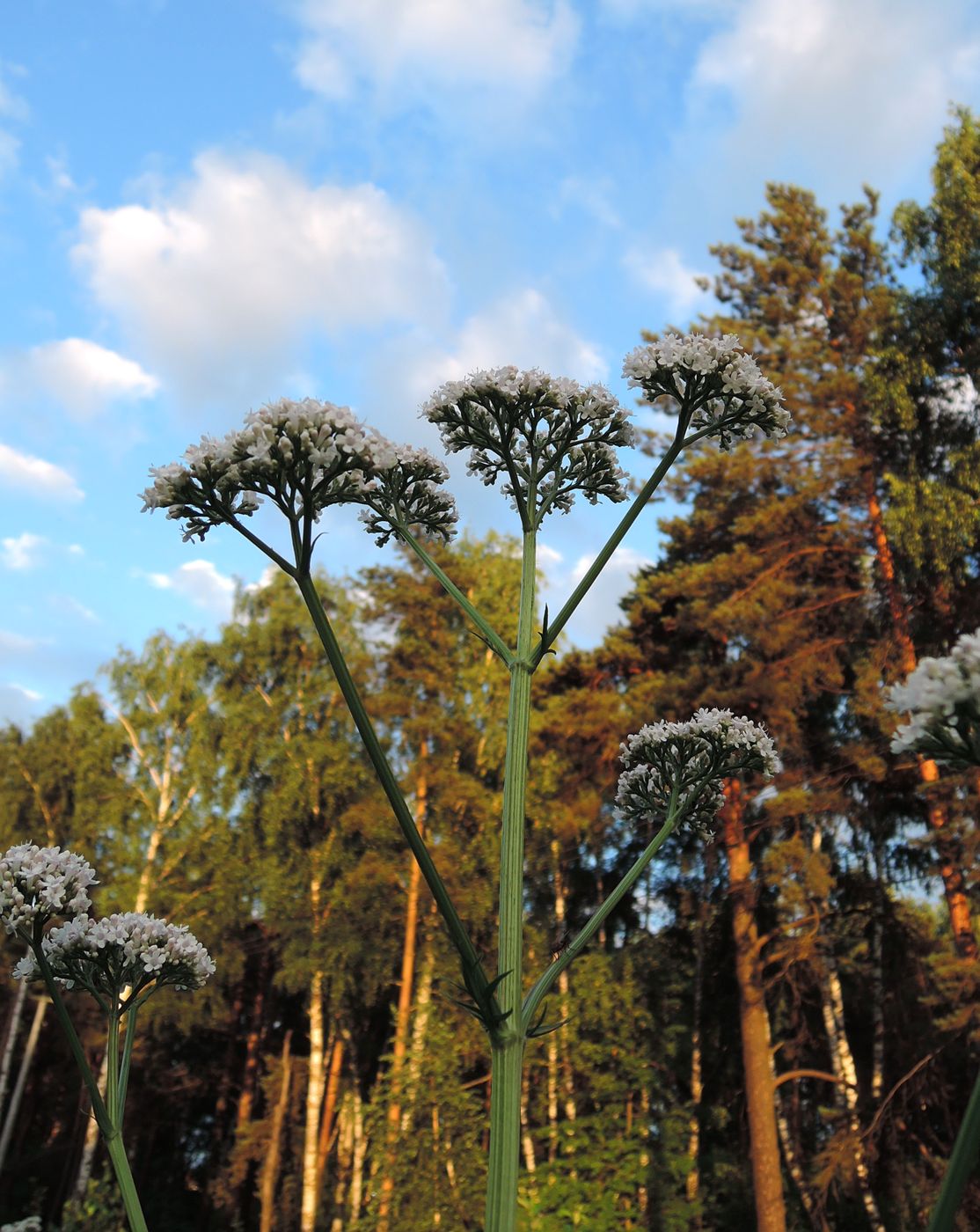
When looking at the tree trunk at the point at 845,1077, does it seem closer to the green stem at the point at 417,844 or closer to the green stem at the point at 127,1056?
the green stem at the point at 127,1056

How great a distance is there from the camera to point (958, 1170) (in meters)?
1.50

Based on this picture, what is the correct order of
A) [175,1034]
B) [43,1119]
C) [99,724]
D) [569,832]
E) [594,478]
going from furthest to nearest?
[43,1119] → [175,1034] → [99,724] → [569,832] → [594,478]

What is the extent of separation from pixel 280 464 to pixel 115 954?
1.55 m

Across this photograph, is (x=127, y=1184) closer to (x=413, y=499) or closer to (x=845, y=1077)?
(x=413, y=499)

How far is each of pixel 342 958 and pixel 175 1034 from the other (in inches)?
543

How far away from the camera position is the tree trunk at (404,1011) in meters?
16.0

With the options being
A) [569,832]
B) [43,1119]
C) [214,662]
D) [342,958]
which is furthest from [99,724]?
[43,1119]

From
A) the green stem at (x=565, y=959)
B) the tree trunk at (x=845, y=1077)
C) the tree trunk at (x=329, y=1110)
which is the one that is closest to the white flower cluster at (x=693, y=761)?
the green stem at (x=565, y=959)

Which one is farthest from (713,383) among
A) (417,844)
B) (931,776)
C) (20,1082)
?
(20,1082)

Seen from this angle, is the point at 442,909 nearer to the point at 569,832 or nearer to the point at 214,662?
the point at 569,832

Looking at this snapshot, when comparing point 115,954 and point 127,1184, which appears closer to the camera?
point 127,1184

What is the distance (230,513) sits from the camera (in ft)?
9.25

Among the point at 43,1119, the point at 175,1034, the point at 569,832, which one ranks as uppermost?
the point at 569,832

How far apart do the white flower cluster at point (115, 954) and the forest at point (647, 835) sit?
9717 millimetres
